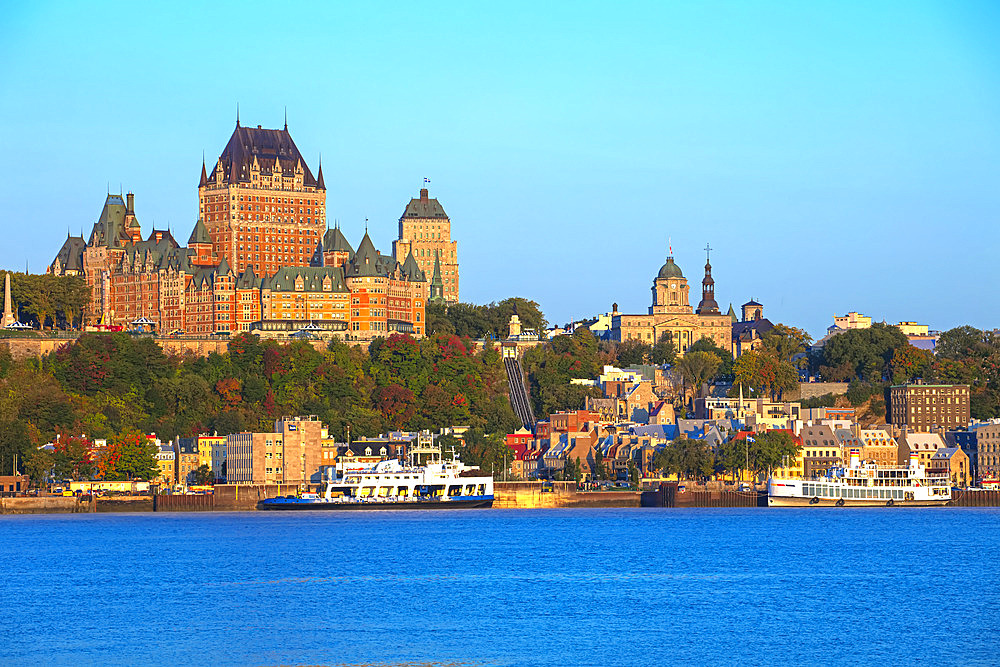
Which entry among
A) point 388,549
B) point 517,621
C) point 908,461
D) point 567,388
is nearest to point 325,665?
point 517,621

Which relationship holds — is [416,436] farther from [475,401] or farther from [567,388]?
[567,388]

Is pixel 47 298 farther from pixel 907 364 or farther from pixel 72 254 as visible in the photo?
pixel 907 364

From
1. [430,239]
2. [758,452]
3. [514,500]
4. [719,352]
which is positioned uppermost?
[430,239]

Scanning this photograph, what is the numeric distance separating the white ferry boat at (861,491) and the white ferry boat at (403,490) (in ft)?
61.9

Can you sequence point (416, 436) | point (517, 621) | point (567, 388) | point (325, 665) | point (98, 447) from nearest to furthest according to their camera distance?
point (325, 665), point (517, 621), point (98, 447), point (416, 436), point (567, 388)

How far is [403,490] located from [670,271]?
2830 inches

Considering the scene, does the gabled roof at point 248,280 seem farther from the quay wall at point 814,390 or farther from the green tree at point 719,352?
the quay wall at point 814,390

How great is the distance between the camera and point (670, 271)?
187m

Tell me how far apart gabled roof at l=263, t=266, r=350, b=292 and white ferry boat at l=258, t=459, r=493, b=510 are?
34881mm

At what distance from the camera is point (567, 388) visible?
15212 centimetres

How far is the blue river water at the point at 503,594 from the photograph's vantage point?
5019cm

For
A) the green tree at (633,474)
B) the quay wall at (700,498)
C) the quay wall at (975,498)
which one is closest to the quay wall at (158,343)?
the green tree at (633,474)

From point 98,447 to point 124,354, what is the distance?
14.1 m

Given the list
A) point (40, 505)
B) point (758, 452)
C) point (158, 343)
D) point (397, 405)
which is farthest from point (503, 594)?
point (158, 343)
